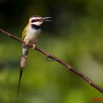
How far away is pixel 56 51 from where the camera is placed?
11.0ft

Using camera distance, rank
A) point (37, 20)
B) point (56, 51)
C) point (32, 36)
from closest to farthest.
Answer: point (37, 20)
point (32, 36)
point (56, 51)

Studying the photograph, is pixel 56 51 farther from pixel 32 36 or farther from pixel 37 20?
pixel 37 20

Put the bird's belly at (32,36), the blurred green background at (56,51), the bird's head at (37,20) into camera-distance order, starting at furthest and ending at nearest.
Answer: the blurred green background at (56,51) < the bird's belly at (32,36) < the bird's head at (37,20)

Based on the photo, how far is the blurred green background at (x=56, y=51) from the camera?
9.69 ft

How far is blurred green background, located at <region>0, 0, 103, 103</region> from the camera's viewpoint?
9.69ft

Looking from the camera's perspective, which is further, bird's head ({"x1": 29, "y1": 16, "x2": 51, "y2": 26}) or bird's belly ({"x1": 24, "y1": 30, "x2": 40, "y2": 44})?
bird's belly ({"x1": 24, "y1": 30, "x2": 40, "y2": 44})

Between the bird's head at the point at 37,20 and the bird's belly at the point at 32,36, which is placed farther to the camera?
the bird's belly at the point at 32,36

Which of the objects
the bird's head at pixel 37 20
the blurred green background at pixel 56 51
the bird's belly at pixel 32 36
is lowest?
the blurred green background at pixel 56 51

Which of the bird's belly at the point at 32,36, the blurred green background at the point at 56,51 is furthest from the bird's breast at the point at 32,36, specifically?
the blurred green background at the point at 56,51

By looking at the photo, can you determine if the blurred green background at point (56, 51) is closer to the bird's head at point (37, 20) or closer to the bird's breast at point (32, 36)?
the bird's breast at point (32, 36)

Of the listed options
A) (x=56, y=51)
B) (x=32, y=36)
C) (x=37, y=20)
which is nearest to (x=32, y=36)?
(x=32, y=36)

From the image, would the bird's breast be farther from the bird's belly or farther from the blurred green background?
the blurred green background

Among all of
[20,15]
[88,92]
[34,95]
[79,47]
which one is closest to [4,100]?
[34,95]

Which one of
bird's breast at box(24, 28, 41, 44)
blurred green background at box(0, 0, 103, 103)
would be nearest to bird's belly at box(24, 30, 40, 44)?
bird's breast at box(24, 28, 41, 44)
